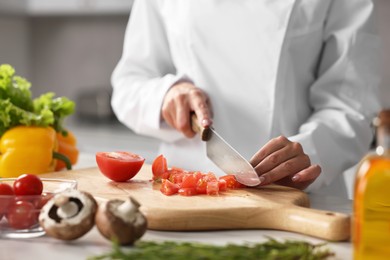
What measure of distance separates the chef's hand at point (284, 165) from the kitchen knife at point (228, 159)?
3cm

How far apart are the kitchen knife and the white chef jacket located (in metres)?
0.28

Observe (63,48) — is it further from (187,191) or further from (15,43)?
(187,191)

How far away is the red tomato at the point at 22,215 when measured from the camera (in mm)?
1125

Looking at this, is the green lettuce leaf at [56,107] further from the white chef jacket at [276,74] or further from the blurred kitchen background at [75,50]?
the blurred kitchen background at [75,50]

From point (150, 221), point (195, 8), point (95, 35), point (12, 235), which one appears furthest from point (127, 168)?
point (95, 35)

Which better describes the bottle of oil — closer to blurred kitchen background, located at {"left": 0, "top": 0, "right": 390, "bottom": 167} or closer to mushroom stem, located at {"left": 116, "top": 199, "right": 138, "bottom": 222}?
mushroom stem, located at {"left": 116, "top": 199, "right": 138, "bottom": 222}

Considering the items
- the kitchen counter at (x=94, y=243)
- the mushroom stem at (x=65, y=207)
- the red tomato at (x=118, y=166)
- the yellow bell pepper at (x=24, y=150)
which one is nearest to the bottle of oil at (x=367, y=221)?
the kitchen counter at (x=94, y=243)

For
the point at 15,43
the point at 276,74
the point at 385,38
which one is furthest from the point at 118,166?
the point at 15,43

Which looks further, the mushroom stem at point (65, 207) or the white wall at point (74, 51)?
the white wall at point (74, 51)

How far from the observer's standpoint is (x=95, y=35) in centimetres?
409

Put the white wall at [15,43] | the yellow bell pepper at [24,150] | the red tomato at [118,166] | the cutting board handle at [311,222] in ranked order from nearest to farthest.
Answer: the cutting board handle at [311,222], the red tomato at [118,166], the yellow bell pepper at [24,150], the white wall at [15,43]

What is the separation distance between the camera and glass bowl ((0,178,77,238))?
1.13m

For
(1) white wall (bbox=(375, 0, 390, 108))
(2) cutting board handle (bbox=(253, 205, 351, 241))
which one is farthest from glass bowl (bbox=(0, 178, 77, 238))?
(1) white wall (bbox=(375, 0, 390, 108))

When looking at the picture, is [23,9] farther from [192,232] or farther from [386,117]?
[386,117]
